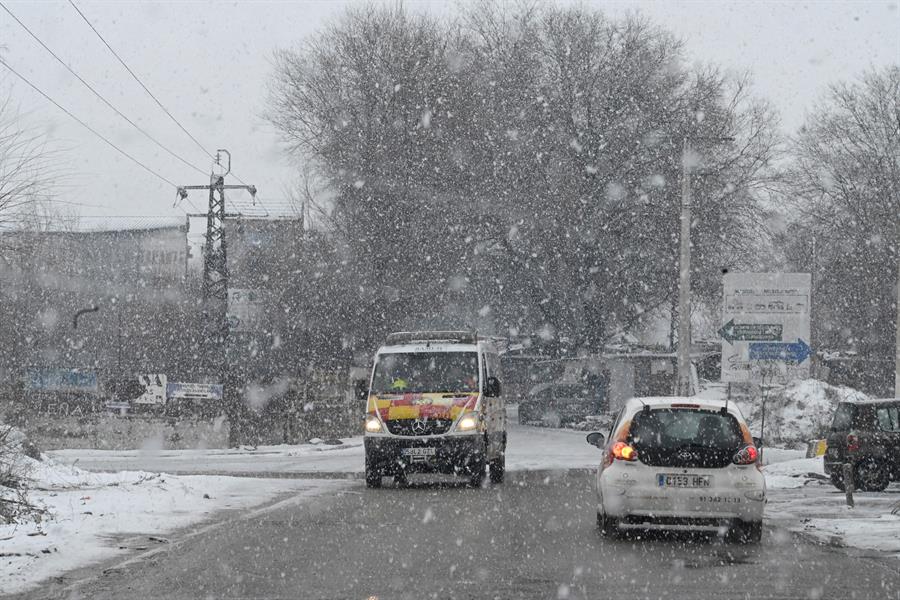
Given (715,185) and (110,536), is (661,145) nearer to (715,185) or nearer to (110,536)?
(715,185)

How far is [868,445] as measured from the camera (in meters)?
19.9

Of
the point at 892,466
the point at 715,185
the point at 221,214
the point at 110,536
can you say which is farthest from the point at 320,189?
the point at 110,536

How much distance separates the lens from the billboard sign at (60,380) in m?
39.0

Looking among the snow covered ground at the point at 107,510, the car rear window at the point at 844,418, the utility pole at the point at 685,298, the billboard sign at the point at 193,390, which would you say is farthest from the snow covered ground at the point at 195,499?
the billboard sign at the point at 193,390

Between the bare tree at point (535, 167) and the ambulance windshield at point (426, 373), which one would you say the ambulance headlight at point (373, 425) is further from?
the bare tree at point (535, 167)

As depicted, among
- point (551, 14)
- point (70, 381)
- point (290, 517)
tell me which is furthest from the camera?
point (551, 14)

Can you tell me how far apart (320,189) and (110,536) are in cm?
4013

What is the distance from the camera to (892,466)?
64.9ft

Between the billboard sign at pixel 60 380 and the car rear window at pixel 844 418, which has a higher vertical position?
the car rear window at pixel 844 418

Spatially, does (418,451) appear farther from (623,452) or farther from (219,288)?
(219,288)

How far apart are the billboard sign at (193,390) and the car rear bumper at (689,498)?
87.9 ft

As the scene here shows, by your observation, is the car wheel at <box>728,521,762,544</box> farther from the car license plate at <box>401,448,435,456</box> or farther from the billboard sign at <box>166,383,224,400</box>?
the billboard sign at <box>166,383,224,400</box>

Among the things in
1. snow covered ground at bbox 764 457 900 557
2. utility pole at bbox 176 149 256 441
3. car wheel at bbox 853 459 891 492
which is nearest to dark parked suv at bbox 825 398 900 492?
car wheel at bbox 853 459 891 492

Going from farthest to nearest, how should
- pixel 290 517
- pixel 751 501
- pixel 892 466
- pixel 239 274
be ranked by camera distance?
pixel 239 274, pixel 892 466, pixel 290 517, pixel 751 501
